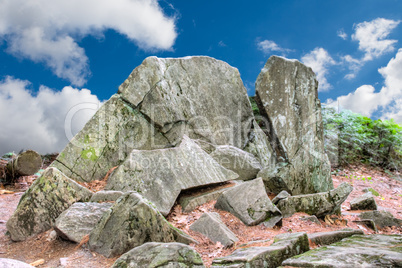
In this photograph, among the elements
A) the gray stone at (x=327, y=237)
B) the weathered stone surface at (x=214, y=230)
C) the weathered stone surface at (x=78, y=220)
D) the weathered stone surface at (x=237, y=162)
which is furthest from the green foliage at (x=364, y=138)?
the weathered stone surface at (x=78, y=220)

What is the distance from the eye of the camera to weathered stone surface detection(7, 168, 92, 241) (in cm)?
546

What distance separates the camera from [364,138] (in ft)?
50.2

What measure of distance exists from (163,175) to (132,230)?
7.12 ft

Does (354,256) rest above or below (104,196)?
below

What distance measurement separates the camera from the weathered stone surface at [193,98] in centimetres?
905

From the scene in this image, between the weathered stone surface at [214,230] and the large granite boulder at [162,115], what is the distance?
3.83 meters

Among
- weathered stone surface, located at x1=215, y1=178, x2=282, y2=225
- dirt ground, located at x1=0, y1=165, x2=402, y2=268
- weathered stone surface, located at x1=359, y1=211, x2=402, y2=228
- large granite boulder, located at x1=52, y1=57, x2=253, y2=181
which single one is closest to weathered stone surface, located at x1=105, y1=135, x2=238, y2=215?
Result: dirt ground, located at x1=0, y1=165, x2=402, y2=268

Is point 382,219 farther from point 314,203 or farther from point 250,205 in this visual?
point 250,205

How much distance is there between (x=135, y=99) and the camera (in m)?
8.95

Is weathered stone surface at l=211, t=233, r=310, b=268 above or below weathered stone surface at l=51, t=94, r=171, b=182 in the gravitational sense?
below

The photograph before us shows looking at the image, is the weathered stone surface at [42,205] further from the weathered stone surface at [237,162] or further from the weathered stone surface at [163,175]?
the weathered stone surface at [237,162]

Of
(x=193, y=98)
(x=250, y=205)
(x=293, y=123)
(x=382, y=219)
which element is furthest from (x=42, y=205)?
(x=382, y=219)

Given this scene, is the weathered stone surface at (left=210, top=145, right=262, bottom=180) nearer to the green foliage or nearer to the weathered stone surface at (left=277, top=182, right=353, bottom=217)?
the weathered stone surface at (left=277, top=182, right=353, bottom=217)

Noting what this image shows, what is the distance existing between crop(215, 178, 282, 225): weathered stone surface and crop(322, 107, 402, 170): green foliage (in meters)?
10.2
